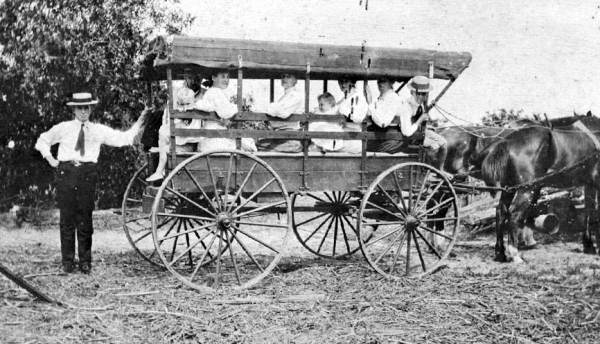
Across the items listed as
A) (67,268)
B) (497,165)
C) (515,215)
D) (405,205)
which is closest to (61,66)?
(67,268)

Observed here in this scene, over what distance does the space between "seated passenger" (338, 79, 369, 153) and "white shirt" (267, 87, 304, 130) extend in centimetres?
56

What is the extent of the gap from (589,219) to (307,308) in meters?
6.17

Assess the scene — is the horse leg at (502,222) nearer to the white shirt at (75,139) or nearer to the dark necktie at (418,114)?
the dark necktie at (418,114)

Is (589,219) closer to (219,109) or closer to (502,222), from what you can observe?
(502,222)

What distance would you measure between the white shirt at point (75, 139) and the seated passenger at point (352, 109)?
255 cm

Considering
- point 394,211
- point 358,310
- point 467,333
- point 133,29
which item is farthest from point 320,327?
point 133,29

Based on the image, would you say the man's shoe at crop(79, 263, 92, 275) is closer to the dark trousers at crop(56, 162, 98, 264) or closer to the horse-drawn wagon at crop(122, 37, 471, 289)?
the dark trousers at crop(56, 162, 98, 264)

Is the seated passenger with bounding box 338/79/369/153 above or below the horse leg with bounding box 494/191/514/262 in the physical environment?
above

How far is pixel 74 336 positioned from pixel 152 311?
78 centimetres

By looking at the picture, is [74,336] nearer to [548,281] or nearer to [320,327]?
[320,327]

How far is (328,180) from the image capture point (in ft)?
22.9

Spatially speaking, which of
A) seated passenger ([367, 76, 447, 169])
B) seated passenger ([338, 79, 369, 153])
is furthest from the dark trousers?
seated passenger ([367, 76, 447, 169])

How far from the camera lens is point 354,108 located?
23.5 ft

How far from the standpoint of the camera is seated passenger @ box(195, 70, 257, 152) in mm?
6491
